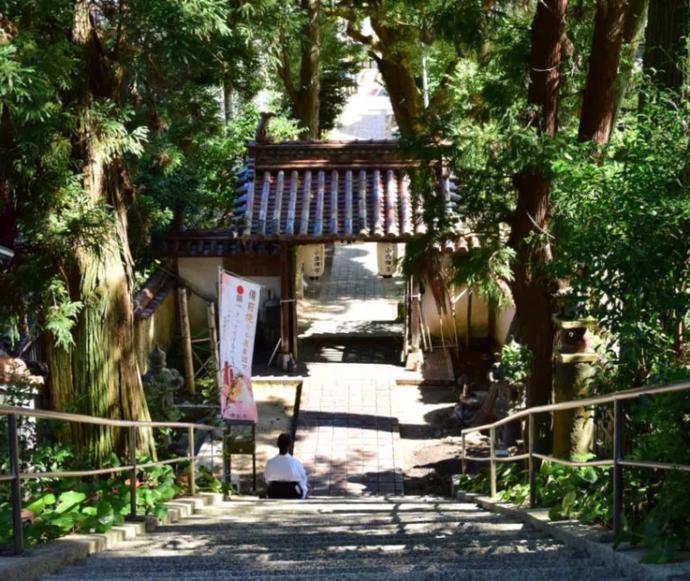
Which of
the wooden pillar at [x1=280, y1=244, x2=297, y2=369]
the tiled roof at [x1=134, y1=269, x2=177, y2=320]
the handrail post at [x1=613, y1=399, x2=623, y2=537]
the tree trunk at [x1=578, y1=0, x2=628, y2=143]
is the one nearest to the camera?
the handrail post at [x1=613, y1=399, x2=623, y2=537]

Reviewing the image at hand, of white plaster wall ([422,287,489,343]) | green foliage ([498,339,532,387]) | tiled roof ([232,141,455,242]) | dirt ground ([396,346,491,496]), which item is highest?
tiled roof ([232,141,455,242])

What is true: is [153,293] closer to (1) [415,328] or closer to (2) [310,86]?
(1) [415,328]

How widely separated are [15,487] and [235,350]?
7506mm

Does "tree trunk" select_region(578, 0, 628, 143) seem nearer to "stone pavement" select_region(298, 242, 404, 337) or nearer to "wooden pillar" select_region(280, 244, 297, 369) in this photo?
"wooden pillar" select_region(280, 244, 297, 369)

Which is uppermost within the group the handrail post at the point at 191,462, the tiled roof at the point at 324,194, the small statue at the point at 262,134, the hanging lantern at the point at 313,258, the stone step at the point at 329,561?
the small statue at the point at 262,134

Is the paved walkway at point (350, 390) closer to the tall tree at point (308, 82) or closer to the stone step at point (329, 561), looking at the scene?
the tall tree at point (308, 82)

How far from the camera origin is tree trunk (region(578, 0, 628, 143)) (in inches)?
345

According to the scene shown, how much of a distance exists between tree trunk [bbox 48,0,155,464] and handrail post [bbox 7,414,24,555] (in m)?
3.21

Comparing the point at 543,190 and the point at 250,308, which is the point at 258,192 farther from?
the point at 543,190

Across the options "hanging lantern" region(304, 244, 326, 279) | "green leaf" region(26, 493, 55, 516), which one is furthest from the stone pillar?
"hanging lantern" region(304, 244, 326, 279)

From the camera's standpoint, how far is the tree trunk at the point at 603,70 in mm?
8773

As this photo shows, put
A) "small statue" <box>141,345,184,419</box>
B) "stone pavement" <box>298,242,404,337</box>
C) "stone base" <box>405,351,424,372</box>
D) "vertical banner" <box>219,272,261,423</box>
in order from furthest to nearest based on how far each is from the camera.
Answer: "stone pavement" <box>298,242,404,337</box> < "stone base" <box>405,351,424,372</box> < "vertical banner" <box>219,272,261,423</box> < "small statue" <box>141,345,184,419</box>

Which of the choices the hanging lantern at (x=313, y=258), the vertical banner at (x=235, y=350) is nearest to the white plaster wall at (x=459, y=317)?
the hanging lantern at (x=313, y=258)

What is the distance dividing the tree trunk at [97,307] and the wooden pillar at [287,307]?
859 cm
